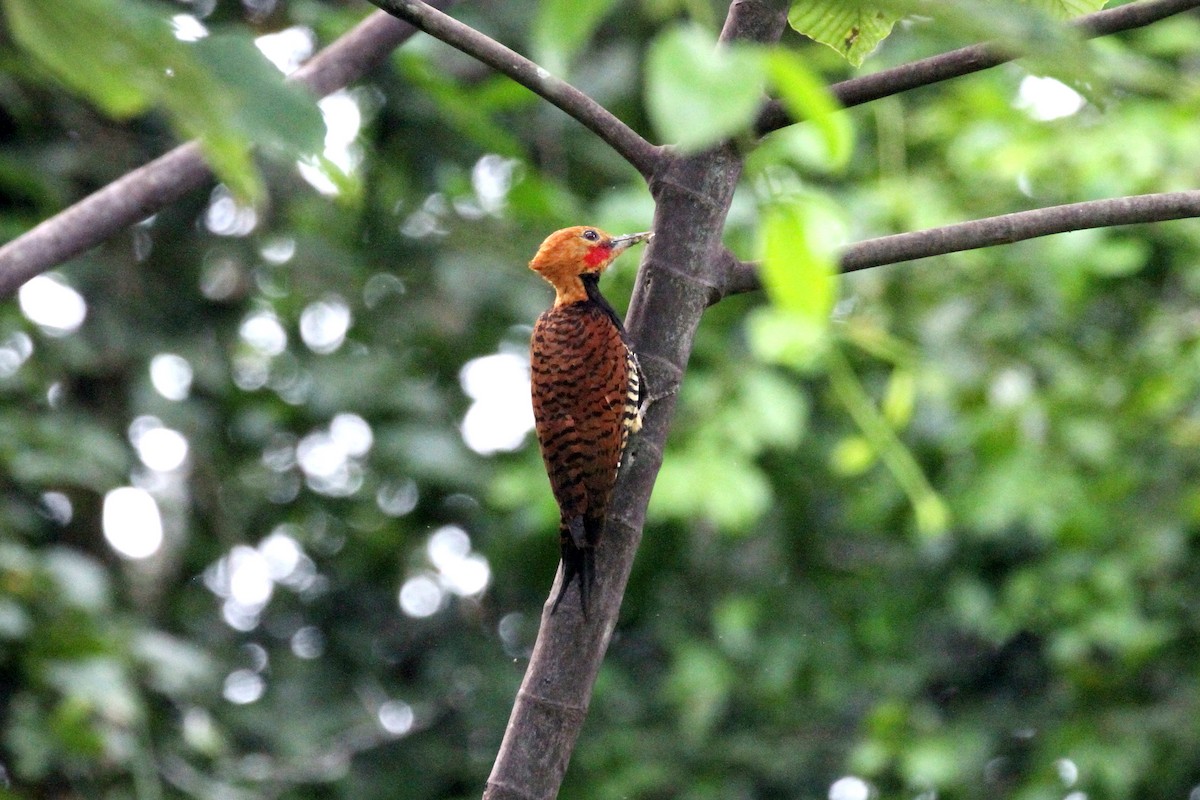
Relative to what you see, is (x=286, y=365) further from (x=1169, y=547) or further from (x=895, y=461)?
(x=1169, y=547)

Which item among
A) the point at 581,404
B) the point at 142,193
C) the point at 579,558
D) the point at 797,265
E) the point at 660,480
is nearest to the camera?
the point at 797,265

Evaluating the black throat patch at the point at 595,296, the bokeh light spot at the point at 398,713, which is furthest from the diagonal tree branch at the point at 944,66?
the bokeh light spot at the point at 398,713

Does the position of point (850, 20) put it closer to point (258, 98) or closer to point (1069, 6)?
point (1069, 6)

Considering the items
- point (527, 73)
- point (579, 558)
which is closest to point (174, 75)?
point (527, 73)

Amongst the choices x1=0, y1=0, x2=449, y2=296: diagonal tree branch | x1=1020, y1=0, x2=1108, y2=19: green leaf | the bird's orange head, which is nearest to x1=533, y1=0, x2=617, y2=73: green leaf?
x1=1020, y1=0, x2=1108, y2=19: green leaf

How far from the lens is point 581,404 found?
9.24ft

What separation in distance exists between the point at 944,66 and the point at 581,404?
50.1 inches

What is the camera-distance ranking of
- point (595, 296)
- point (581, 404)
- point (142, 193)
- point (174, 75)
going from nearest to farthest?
point (174, 75), point (142, 193), point (581, 404), point (595, 296)

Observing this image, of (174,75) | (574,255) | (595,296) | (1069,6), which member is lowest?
(174,75)

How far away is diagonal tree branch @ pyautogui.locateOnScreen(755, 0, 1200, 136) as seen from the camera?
1.70m

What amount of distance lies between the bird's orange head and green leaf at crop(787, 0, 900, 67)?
1465 mm

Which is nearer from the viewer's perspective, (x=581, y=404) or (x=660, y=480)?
(x=581, y=404)

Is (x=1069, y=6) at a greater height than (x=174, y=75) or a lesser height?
greater

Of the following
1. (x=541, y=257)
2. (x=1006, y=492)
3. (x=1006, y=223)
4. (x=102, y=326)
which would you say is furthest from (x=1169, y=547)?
(x=102, y=326)
